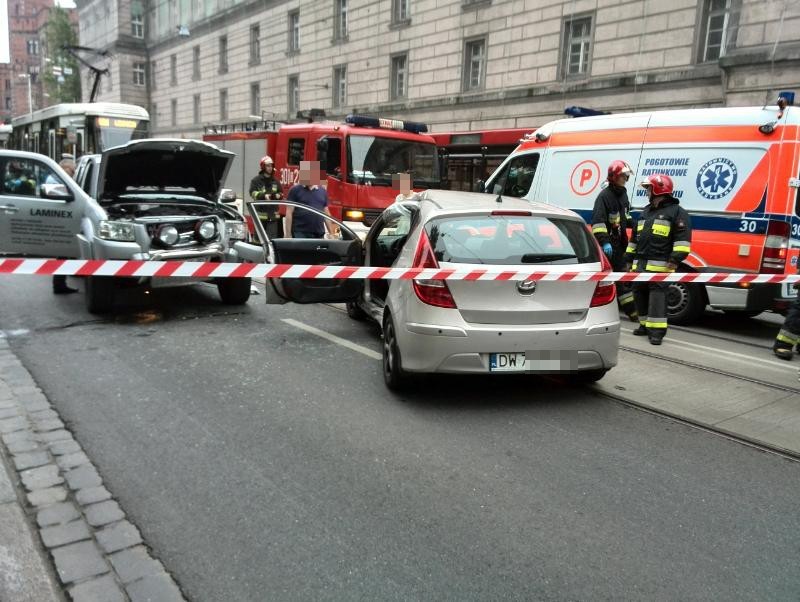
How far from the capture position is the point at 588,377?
18.1 feet

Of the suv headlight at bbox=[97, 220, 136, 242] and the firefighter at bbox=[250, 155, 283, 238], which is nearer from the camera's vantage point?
the suv headlight at bbox=[97, 220, 136, 242]

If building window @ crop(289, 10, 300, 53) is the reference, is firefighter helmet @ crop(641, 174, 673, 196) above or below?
below

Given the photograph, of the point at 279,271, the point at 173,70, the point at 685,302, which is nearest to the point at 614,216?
the point at 685,302

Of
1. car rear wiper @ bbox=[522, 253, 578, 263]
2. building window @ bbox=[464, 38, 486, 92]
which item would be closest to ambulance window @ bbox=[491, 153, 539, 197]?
car rear wiper @ bbox=[522, 253, 578, 263]

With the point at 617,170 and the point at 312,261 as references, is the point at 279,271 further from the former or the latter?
the point at 617,170

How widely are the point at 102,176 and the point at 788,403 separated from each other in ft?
25.2

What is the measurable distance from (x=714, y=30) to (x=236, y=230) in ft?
51.7

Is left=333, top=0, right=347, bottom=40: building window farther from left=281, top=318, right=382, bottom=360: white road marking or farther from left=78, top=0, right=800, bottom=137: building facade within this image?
left=281, top=318, right=382, bottom=360: white road marking

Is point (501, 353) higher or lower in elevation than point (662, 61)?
lower

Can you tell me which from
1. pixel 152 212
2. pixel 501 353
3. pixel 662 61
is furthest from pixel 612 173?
pixel 662 61

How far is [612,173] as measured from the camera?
795cm

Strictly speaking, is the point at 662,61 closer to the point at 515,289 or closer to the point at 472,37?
the point at 472,37

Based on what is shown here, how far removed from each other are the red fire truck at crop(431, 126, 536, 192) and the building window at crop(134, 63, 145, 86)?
1666 inches

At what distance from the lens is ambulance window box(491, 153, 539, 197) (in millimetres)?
10019
